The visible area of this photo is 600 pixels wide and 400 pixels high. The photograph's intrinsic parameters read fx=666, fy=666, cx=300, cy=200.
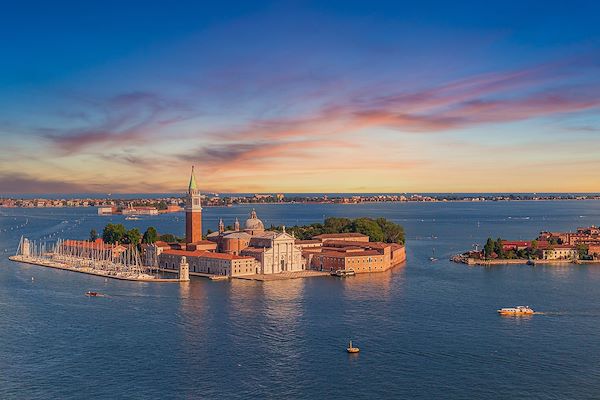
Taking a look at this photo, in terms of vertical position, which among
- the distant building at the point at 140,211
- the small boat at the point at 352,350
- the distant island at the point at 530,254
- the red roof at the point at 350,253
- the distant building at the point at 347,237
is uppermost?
the distant building at the point at 140,211

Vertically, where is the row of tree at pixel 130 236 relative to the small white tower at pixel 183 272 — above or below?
above

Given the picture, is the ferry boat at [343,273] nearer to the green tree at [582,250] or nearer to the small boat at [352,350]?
the small boat at [352,350]

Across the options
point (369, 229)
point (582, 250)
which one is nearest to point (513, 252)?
point (582, 250)

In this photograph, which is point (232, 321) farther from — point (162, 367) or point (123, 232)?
point (123, 232)

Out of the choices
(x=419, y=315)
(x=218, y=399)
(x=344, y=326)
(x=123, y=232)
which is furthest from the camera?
(x=123, y=232)

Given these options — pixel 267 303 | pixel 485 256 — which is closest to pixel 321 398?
pixel 267 303

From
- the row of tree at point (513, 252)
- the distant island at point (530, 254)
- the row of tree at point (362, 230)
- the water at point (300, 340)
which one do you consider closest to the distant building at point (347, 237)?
the row of tree at point (362, 230)

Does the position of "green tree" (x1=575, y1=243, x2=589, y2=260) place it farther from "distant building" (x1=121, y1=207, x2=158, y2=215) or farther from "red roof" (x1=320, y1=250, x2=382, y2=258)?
"distant building" (x1=121, y1=207, x2=158, y2=215)
